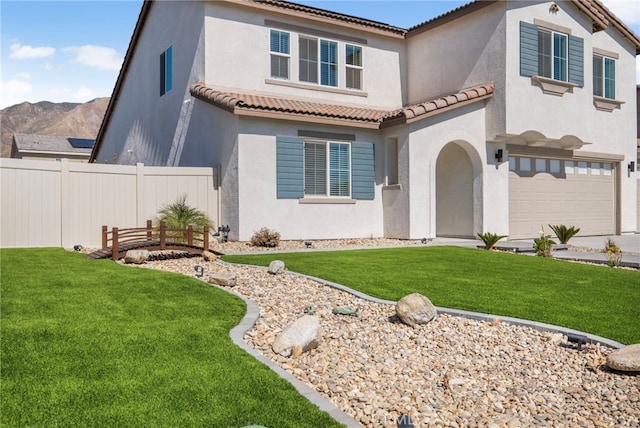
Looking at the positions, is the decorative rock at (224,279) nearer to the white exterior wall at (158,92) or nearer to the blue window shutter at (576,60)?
the white exterior wall at (158,92)

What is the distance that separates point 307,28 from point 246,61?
2.55 metres

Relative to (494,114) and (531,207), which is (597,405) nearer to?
(494,114)

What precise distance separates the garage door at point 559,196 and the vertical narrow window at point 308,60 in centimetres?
760

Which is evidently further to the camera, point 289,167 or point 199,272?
point 289,167

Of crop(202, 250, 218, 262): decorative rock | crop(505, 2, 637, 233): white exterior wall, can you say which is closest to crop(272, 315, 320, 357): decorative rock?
crop(202, 250, 218, 262): decorative rock

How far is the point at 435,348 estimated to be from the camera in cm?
637

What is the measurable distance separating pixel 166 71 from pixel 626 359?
61.6 ft

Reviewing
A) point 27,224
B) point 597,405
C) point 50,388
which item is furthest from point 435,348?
point 27,224

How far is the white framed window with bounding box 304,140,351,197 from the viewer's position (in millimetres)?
16297

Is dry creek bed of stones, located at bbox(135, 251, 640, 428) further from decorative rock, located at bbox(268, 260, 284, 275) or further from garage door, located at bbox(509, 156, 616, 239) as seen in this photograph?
garage door, located at bbox(509, 156, 616, 239)

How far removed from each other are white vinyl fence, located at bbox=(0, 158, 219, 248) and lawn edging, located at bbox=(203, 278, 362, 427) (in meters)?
8.57

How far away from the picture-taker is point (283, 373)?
16.5 ft

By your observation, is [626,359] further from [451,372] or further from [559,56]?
[559,56]

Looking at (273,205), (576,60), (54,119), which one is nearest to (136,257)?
(273,205)
